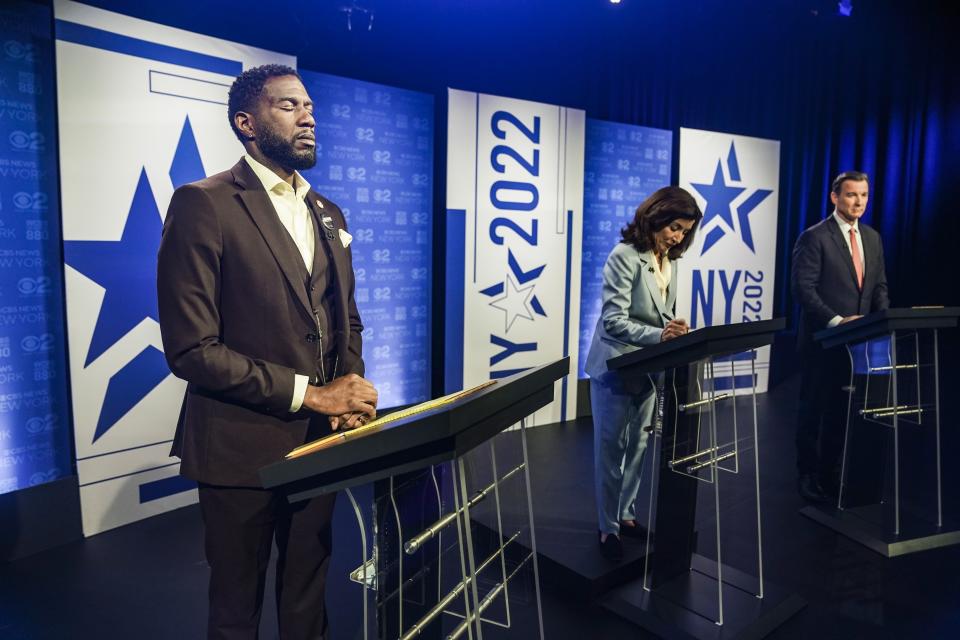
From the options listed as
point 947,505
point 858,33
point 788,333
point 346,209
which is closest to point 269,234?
point 346,209

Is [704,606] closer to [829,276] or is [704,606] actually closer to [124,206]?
[829,276]

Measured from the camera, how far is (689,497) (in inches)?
97.0

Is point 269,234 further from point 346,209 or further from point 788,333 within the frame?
point 788,333

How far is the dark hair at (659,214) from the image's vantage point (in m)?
2.51

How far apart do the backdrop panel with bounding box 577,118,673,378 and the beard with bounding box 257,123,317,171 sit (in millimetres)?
3836

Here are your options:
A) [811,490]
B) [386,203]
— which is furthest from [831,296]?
[386,203]

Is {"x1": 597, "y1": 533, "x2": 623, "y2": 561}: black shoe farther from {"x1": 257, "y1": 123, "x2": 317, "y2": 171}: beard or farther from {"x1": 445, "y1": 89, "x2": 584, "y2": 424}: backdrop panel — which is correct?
{"x1": 445, "y1": 89, "x2": 584, "y2": 424}: backdrop panel

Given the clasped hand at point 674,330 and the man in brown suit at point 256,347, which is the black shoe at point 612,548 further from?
the man in brown suit at point 256,347

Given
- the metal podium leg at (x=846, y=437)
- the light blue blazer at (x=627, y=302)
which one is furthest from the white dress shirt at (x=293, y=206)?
the metal podium leg at (x=846, y=437)

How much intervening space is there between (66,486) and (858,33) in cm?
777

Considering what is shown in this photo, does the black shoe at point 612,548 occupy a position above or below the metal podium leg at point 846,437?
below

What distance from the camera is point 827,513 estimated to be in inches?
130

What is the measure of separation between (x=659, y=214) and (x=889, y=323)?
1118mm

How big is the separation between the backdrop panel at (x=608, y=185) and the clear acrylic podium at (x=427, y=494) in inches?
152
